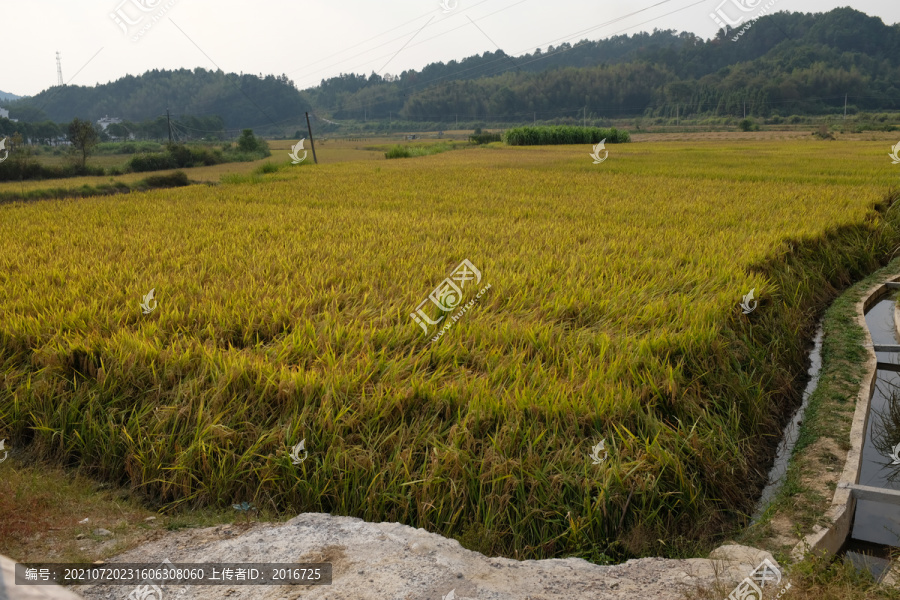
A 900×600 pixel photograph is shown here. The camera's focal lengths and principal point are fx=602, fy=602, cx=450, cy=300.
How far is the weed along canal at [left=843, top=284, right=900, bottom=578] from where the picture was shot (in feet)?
8.52

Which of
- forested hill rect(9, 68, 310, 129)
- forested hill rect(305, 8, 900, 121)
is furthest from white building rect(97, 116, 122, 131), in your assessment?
forested hill rect(305, 8, 900, 121)

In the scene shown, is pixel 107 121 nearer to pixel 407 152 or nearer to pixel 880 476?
pixel 407 152

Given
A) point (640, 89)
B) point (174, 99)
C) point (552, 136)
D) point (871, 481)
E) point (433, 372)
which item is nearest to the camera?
point (871, 481)

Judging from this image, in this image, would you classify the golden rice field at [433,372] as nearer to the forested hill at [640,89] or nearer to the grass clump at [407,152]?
the grass clump at [407,152]

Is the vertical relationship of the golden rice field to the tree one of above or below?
below

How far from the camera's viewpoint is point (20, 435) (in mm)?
3080

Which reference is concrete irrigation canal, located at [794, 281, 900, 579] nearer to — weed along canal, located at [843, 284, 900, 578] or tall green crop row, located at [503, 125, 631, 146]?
weed along canal, located at [843, 284, 900, 578]

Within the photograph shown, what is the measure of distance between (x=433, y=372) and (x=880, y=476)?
2459 millimetres

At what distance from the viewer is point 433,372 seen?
10.8 feet

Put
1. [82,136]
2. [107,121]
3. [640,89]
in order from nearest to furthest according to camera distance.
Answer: [82,136] → [107,121] → [640,89]

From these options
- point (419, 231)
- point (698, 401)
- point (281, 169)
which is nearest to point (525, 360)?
point (698, 401)

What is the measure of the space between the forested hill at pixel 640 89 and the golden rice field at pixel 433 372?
3779 cm

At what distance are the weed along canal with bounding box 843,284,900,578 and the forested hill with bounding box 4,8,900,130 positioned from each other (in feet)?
135

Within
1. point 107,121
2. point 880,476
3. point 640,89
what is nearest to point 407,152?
point 880,476
